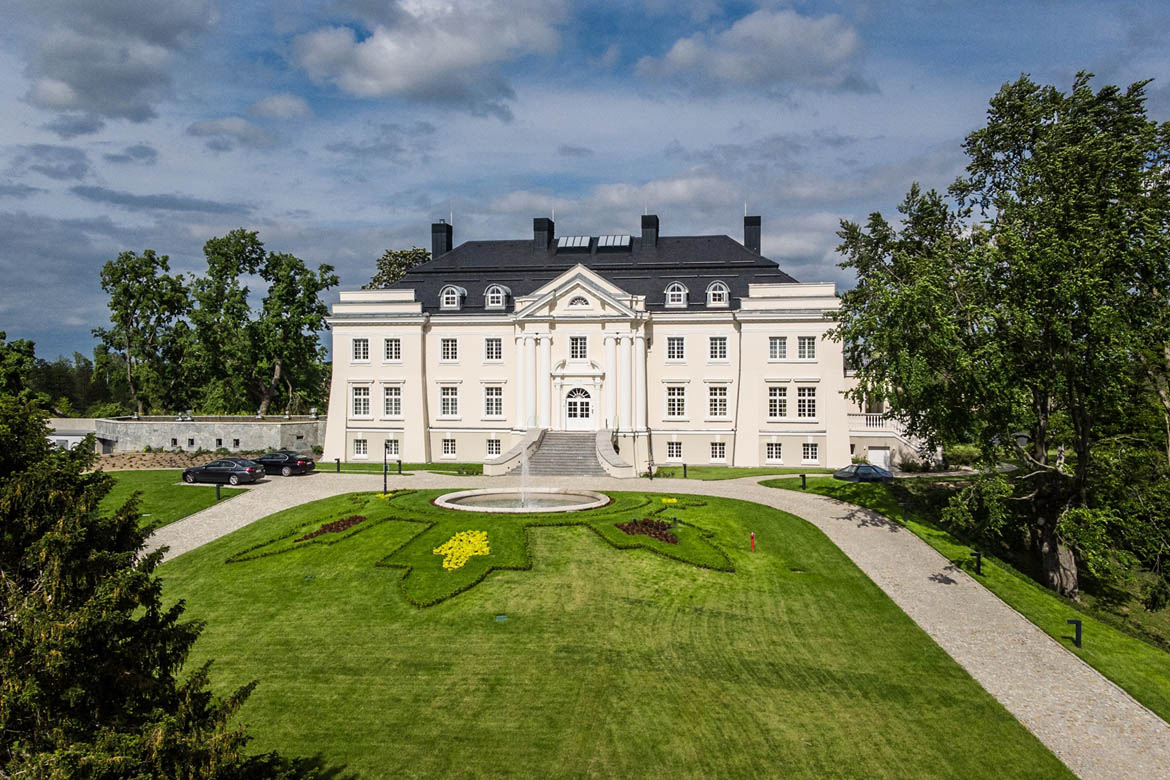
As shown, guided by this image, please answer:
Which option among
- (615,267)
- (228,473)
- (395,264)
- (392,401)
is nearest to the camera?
(228,473)

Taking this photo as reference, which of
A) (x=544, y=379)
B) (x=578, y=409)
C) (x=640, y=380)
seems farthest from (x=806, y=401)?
(x=544, y=379)

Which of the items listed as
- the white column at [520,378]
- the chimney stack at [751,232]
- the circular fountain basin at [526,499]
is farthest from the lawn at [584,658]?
the chimney stack at [751,232]

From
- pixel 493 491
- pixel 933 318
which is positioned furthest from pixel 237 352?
pixel 933 318

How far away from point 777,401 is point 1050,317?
26.8m

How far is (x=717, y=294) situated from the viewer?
170 feet

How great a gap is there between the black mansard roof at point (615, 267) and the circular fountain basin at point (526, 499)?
2162cm

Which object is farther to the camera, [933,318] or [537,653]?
[933,318]

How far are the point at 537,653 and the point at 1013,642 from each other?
41.0 feet

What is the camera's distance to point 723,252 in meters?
54.2

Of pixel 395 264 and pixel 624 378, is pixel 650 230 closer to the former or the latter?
pixel 624 378

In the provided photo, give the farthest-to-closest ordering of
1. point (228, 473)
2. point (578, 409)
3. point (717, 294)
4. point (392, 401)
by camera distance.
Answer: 1. point (392, 401)
2. point (717, 294)
3. point (578, 409)
4. point (228, 473)

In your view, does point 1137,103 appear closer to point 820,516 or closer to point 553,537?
point 820,516

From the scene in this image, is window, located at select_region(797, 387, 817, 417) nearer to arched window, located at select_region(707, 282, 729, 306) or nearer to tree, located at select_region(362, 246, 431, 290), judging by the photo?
arched window, located at select_region(707, 282, 729, 306)

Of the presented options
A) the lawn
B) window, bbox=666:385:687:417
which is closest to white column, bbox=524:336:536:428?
window, bbox=666:385:687:417
